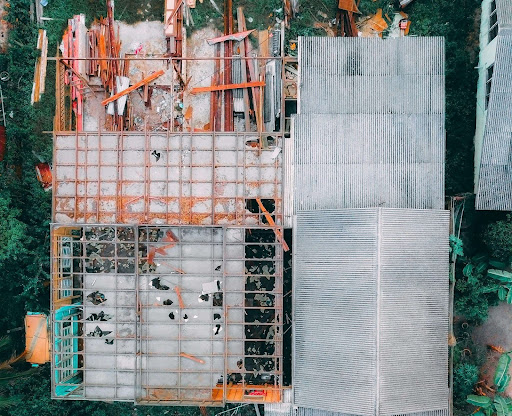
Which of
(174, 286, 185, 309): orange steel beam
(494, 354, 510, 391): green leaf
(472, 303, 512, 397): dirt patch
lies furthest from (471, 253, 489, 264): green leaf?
(174, 286, 185, 309): orange steel beam

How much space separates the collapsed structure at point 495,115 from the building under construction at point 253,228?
5.69ft

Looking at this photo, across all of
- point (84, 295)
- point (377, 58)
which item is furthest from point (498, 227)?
point (84, 295)

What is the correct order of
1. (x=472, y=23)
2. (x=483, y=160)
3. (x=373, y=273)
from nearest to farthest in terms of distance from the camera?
(x=373, y=273), (x=483, y=160), (x=472, y=23)

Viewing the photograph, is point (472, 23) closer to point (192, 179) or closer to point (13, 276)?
point (192, 179)

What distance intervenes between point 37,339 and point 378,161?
15.6 metres

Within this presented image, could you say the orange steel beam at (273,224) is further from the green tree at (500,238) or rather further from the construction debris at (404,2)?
the construction debris at (404,2)

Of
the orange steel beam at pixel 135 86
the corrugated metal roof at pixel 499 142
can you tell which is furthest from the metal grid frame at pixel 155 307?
the corrugated metal roof at pixel 499 142

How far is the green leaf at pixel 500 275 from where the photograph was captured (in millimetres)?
16589

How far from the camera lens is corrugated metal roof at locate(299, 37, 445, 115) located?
16562 mm

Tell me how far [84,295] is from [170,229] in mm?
4199

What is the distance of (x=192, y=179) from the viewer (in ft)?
54.8

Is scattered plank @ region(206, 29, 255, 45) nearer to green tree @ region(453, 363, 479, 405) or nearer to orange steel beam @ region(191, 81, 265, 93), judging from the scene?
orange steel beam @ region(191, 81, 265, 93)

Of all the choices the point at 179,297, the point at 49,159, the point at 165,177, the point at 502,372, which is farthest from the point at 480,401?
the point at 49,159

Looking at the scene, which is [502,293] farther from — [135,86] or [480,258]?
[135,86]
